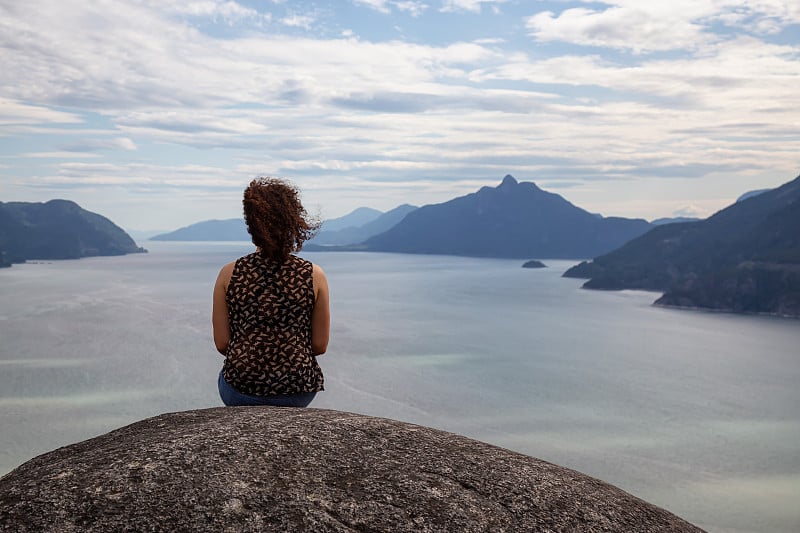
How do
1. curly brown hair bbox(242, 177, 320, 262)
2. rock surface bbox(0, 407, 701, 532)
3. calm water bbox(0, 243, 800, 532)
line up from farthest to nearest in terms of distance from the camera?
calm water bbox(0, 243, 800, 532)
curly brown hair bbox(242, 177, 320, 262)
rock surface bbox(0, 407, 701, 532)

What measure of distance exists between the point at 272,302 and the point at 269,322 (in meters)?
0.18

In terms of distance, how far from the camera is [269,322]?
5.83 m

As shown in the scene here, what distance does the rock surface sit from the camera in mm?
4422

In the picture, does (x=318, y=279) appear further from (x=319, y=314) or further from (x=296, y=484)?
(x=296, y=484)

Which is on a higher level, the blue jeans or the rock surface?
the blue jeans

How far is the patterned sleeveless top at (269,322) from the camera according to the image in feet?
18.9

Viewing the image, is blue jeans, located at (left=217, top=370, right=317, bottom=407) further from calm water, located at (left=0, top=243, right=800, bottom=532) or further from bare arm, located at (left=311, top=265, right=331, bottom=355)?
calm water, located at (left=0, top=243, right=800, bottom=532)

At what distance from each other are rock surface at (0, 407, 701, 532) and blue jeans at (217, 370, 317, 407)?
0.22m

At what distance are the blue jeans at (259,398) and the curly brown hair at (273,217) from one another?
3.92ft

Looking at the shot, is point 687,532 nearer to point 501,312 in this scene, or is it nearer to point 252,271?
point 252,271

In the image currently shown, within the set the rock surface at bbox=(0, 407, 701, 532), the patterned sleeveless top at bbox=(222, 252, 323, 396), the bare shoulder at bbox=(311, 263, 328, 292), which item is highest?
the bare shoulder at bbox=(311, 263, 328, 292)

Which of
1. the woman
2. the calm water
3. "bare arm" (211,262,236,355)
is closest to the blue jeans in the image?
the woman

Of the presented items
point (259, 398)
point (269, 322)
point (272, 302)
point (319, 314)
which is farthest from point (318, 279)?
point (259, 398)

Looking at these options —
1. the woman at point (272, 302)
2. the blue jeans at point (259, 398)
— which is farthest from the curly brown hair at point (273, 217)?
the blue jeans at point (259, 398)
